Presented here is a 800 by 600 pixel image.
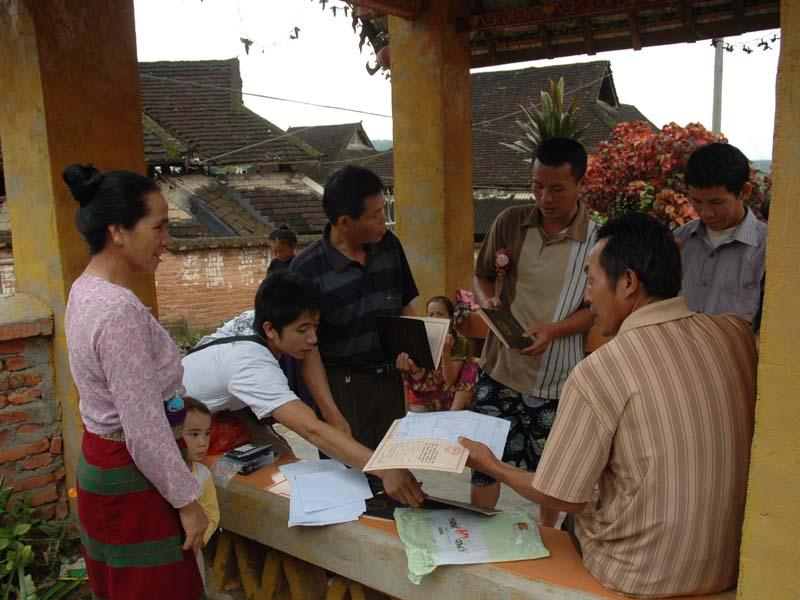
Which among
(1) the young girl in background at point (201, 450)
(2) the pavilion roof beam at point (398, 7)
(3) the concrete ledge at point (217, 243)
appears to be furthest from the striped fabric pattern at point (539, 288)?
(3) the concrete ledge at point (217, 243)

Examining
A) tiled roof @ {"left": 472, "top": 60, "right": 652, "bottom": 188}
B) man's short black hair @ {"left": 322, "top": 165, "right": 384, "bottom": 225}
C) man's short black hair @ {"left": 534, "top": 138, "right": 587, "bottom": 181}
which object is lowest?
man's short black hair @ {"left": 322, "top": 165, "right": 384, "bottom": 225}

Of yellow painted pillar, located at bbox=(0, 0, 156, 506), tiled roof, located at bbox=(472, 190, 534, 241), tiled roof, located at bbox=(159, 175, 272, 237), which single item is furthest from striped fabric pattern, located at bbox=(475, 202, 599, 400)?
tiled roof, located at bbox=(472, 190, 534, 241)

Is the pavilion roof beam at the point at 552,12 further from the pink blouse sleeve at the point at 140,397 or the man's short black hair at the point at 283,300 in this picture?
the pink blouse sleeve at the point at 140,397

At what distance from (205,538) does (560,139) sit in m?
2.14

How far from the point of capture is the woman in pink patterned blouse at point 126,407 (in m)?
1.93

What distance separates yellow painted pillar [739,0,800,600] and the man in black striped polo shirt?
163cm

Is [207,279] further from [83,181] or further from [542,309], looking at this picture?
[83,181]

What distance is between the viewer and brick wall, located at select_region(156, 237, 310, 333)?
12344 mm

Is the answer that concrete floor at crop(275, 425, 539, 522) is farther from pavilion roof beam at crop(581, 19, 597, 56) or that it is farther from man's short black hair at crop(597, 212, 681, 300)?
pavilion roof beam at crop(581, 19, 597, 56)

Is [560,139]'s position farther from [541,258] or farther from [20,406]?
[20,406]

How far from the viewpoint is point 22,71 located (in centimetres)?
335

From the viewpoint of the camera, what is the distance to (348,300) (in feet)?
9.87

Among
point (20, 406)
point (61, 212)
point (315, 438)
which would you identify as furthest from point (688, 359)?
point (20, 406)

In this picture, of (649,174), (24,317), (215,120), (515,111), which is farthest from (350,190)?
(515,111)
